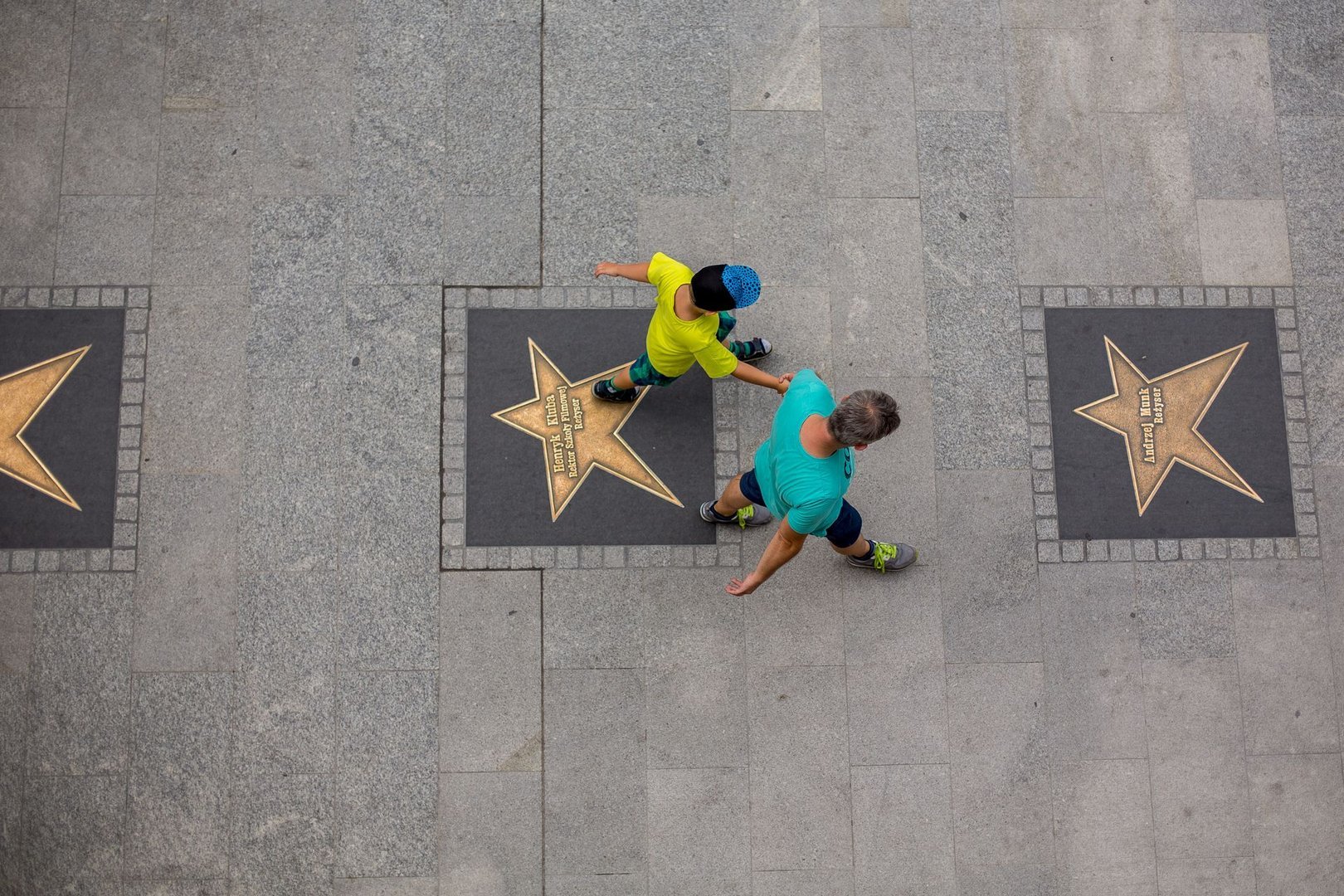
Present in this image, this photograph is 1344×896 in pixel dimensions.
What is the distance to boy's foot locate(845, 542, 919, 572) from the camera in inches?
220

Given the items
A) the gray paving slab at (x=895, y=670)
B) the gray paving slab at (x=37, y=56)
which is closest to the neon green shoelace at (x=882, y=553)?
the gray paving slab at (x=895, y=670)

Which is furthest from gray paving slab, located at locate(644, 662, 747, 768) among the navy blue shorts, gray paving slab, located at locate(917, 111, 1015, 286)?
gray paving slab, located at locate(917, 111, 1015, 286)

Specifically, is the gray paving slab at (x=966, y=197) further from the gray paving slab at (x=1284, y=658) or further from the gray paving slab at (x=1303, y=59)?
the gray paving slab at (x=1284, y=658)

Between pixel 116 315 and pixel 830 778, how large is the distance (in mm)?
5422

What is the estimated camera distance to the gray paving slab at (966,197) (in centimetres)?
605

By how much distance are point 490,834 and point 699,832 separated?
1.27 meters

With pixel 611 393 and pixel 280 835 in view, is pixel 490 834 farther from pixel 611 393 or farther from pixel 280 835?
pixel 611 393

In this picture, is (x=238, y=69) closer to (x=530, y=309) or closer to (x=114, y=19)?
(x=114, y=19)

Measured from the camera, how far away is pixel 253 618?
5566mm

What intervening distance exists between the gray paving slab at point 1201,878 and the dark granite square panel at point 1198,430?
6.71 feet

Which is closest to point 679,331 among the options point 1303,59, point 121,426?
point 121,426

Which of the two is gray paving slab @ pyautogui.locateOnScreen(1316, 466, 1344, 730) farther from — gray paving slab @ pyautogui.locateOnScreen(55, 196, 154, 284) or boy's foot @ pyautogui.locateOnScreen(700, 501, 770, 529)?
gray paving slab @ pyautogui.locateOnScreen(55, 196, 154, 284)

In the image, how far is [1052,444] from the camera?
591 cm

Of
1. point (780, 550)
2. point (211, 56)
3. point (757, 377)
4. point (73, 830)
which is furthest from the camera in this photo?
point (211, 56)
